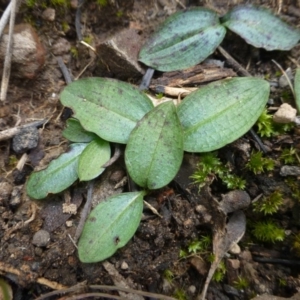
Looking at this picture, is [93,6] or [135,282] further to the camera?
[93,6]

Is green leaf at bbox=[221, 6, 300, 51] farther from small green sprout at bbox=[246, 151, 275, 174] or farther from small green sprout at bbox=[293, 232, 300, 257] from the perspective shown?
small green sprout at bbox=[293, 232, 300, 257]

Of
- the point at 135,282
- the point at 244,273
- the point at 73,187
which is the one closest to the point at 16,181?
the point at 73,187

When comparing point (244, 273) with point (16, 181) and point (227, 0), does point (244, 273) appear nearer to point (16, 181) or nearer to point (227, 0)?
point (16, 181)

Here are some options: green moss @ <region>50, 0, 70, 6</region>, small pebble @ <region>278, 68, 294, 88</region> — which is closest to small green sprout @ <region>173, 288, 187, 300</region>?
small pebble @ <region>278, 68, 294, 88</region>

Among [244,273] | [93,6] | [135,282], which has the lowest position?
[244,273]

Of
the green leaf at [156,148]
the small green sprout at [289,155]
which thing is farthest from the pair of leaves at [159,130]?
the small green sprout at [289,155]

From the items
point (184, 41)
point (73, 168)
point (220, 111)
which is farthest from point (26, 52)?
point (220, 111)

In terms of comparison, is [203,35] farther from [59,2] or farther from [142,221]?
[142,221]
